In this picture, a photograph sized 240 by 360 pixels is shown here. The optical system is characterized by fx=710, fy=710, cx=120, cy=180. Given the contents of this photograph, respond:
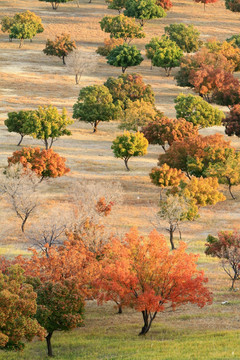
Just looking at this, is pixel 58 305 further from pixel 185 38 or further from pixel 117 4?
pixel 117 4

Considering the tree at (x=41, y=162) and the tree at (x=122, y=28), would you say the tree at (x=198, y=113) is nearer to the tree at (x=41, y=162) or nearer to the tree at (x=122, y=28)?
the tree at (x=41, y=162)

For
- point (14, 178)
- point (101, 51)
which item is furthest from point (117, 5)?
point (14, 178)

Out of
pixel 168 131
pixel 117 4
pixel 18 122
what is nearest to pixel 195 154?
pixel 168 131

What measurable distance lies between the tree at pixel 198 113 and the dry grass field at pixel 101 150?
601 cm

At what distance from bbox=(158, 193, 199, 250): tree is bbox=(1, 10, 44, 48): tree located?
95095 mm

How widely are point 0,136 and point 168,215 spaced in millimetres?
49182

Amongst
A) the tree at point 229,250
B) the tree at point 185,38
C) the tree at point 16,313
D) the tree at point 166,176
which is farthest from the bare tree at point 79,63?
the tree at point 16,313

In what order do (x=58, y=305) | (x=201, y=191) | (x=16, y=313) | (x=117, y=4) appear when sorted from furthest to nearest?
(x=117, y=4) → (x=201, y=191) → (x=58, y=305) → (x=16, y=313)

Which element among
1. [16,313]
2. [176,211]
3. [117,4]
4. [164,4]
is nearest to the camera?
[16,313]

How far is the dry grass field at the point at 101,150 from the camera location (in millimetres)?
62938

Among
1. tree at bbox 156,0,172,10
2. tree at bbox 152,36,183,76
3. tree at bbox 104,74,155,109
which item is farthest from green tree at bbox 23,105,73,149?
tree at bbox 156,0,172,10

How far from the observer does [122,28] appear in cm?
17225

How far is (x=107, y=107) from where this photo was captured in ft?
412

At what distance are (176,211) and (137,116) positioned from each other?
41.8 metres
